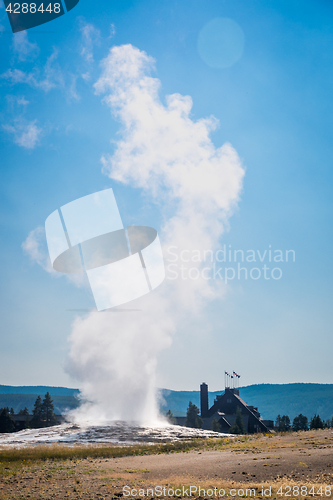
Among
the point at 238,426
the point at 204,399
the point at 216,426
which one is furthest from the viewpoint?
the point at 204,399

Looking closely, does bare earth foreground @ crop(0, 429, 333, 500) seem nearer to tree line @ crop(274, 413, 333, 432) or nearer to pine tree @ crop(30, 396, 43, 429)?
tree line @ crop(274, 413, 333, 432)

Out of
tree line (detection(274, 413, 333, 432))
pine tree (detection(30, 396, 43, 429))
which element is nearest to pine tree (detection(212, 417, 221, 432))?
tree line (detection(274, 413, 333, 432))

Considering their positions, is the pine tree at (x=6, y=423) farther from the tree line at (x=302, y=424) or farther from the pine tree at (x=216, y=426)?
the tree line at (x=302, y=424)

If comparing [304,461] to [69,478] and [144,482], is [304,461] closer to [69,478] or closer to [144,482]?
[144,482]

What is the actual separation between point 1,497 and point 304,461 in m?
16.3

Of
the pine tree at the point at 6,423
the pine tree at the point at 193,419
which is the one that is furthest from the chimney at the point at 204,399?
the pine tree at the point at 6,423

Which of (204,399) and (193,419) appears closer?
(193,419)

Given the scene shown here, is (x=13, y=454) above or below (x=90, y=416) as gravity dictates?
above

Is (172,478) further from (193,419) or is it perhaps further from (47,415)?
(47,415)

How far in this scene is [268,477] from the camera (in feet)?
58.2

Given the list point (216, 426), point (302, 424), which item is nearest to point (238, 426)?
point (216, 426)

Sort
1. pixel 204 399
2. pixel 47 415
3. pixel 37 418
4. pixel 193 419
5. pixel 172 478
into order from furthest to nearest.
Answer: pixel 204 399, pixel 47 415, pixel 37 418, pixel 193 419, pixel 172 478

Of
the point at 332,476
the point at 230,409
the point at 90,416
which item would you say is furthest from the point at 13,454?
the point at 230,409

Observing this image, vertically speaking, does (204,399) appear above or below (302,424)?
above
